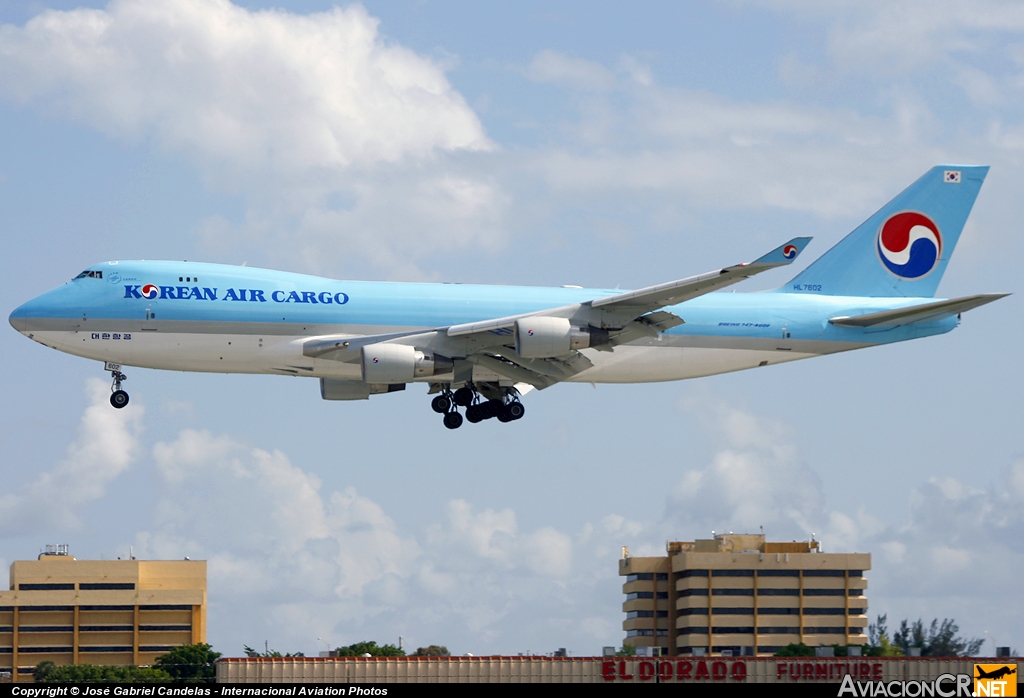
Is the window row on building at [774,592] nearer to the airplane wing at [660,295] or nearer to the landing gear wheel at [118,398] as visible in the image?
the airplane wing at [660,295]

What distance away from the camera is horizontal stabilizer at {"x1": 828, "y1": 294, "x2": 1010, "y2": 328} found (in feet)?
168

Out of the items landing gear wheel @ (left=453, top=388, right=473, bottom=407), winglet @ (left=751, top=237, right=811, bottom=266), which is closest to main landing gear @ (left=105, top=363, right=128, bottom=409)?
landing gear wheel @ (left=453, top=388, right=473, bottom=407)

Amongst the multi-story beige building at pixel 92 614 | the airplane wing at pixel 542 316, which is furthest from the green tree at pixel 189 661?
the airplane wing at pixel 542 316

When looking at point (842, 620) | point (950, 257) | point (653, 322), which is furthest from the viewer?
point (842, 620)

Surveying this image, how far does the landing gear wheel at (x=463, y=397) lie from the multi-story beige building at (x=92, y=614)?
6165cm

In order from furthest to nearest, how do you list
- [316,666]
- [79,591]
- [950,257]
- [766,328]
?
[79,591] < [950,257] < [766,328] < [316,666]

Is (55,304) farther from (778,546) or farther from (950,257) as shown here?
(778,546)

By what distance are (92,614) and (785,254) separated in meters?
80.9

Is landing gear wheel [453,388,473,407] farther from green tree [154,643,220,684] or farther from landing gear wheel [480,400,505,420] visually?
green tree [154,643,220,684]

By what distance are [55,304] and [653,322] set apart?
819 inches

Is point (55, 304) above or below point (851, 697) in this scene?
above

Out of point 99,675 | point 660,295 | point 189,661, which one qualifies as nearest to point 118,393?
point 660,295

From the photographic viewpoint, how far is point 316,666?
1785 inches

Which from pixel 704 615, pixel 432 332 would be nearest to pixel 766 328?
pixel 432 332
